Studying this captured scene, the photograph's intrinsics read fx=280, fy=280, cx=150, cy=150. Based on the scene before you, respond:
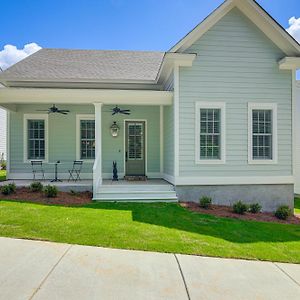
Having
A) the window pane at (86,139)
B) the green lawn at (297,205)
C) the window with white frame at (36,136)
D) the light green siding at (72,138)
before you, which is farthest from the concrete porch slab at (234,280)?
the window with white frame at (36,136)

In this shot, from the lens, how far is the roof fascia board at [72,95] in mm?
9469

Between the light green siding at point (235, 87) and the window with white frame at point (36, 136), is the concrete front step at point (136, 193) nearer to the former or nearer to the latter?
the light green siding at point (235, 87)

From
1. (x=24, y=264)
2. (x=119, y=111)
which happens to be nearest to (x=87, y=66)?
(x=119, y=111)

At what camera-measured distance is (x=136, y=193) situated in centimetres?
931

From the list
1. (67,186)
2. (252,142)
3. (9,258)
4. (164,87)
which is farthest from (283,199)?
(9,258)

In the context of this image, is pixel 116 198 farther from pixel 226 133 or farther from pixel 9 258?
pixel 9 258

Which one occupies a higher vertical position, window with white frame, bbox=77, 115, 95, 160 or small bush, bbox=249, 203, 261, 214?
window with white frame, bbox=77, 115, 95, 160

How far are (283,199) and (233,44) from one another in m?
5.72

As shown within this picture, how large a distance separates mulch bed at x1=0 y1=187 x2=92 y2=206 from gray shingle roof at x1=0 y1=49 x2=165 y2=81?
16.6 ft

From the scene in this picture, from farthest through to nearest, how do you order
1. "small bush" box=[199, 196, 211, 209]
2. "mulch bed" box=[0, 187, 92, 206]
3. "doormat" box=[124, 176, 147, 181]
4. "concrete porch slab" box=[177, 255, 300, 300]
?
"doormat" box=[124, 176, 147, 181], "small bush" box=[199, 196, 211, 209], "mulch bed" box=[0, 187, 92, 206], "concrete porch slab" box=[177, 255, 300, 300]

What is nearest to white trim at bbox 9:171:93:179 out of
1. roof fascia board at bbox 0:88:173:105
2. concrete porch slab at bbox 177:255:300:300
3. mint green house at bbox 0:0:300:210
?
mint green house at bbox 0:0:300:210

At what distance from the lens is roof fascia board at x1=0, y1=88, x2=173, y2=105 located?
31.1ft

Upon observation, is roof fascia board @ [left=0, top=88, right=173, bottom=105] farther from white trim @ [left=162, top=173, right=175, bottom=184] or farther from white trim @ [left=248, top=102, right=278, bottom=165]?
white trim @ [left=248, top=102, right=278, bottom=165]

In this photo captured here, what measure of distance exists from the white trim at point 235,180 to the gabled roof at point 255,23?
171 inches
